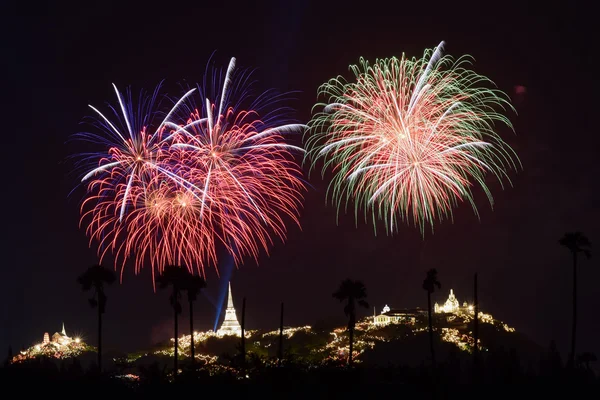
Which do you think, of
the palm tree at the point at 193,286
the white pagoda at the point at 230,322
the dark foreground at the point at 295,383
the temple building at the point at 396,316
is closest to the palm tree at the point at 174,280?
the palm tree at the point at 193,286

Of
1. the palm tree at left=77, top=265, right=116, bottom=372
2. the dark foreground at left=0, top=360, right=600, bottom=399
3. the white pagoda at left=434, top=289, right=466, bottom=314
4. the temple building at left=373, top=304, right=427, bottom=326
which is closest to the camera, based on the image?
the dark foreground at left=0, top=360, right=600, bottom=399

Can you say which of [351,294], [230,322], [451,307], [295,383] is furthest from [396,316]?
[295,383]

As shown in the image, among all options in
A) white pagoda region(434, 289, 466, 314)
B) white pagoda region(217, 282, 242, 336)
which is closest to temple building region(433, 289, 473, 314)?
white pagoda region(434, 289, 466, 314)

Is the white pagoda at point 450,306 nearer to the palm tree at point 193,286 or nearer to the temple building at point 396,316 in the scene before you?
the temple building at point 396,316

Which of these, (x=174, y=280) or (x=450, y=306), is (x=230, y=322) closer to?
(x=450, y=306)

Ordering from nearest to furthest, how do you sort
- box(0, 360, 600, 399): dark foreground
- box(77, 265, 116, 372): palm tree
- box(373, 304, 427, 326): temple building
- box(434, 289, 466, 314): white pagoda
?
1. box(0, 360, 600, 399): dark foreground
2. box(77, 265, 116, 372): palm tree
3. box(373, 304, 427, 326): temple building
4. box(434, 289, 466, 314): white pagoda

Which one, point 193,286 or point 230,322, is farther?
point 230,322

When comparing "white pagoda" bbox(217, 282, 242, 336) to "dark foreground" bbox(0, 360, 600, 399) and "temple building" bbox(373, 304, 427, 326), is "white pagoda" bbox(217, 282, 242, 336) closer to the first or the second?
"temple building" bbox(373, 304, 427, 326)

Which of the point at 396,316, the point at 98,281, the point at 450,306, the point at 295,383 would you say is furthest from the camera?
the point at 450,306

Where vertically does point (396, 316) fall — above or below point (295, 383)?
above

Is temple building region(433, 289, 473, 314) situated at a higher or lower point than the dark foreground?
higher

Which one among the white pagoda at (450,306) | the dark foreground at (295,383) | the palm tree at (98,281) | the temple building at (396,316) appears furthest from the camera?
the white pagoda at (450,306)
